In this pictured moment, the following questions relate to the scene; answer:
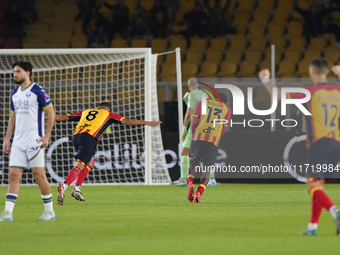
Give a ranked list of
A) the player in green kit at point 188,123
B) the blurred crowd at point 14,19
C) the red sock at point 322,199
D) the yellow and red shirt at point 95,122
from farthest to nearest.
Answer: the blurred crowd at point 14,19 → the player in green kit at point 188,123 → the yellow and red shirt at point 95,122 → the red sock at point 322,199

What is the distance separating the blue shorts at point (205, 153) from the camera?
962 centimetres

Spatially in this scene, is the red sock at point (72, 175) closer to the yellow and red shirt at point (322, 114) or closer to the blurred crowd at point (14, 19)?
the yellow and red shirt at point (322, 114)

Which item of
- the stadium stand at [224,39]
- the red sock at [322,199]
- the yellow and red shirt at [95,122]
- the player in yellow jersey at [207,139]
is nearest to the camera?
the red sock at [322,199]

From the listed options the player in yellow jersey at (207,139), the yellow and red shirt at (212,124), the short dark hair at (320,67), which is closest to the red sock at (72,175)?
the player in yellow jersey at (207,139)

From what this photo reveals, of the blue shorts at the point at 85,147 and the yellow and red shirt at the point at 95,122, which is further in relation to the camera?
the yellow and red shirt at the point at 95,122

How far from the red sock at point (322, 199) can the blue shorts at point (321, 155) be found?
14 cm

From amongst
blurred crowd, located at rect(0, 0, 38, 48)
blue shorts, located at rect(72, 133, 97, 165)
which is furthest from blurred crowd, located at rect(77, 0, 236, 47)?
blue shorts, located at rect(72, 133, 97, 165)

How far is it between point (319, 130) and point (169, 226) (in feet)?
6.14

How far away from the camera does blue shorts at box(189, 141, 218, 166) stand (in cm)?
962

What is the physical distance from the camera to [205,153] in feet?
31.7

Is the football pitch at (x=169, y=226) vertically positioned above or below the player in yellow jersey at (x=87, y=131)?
below

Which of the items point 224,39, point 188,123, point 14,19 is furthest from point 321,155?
point 14,19

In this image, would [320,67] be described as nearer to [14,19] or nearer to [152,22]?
[152,22]

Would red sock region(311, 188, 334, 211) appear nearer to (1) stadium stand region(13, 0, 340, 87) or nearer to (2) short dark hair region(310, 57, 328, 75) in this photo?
(2) short dark hair region(310, 57, 328, 75)
